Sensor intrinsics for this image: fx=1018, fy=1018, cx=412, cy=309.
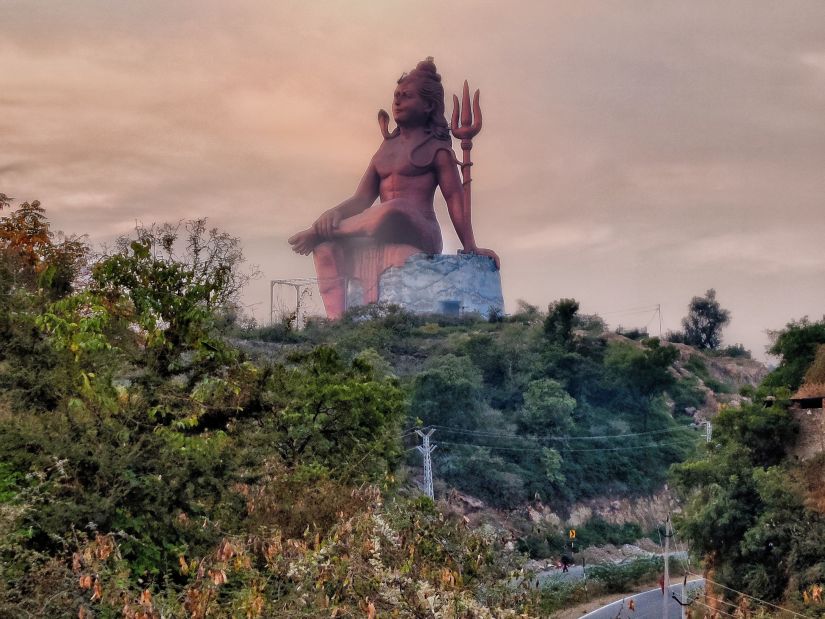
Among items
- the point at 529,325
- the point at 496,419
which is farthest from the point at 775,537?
the point at 529,325

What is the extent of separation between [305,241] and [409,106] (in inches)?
365

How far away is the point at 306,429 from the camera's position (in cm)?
1471

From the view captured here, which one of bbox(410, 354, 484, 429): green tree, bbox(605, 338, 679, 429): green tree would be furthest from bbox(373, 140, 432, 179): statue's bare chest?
bbox(410, 354, 484, 429): green tree

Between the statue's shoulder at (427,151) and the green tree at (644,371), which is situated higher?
the statue's shoulder at (427,151)

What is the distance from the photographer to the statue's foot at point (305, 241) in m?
55.4

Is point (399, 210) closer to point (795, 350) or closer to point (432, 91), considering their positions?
point (432, 91)

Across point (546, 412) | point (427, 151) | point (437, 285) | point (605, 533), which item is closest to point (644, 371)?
point (546, 412)

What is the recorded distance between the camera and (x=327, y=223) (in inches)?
2156

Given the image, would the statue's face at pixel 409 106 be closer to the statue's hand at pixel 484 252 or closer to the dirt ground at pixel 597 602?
the statue's hand at pixel 484 252

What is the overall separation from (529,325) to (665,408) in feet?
25.9

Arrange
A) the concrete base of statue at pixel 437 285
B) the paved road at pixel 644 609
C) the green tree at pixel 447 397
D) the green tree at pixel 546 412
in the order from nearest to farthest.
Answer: the paved road at pixel 644 609
the green tree at pixel 447 397
the green tree at pixel 546 412
the concrete base of statue at pixel 437 285

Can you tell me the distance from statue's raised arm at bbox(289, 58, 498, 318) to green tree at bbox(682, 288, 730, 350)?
43.6 ft

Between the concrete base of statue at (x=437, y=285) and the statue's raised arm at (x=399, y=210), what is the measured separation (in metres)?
0.66

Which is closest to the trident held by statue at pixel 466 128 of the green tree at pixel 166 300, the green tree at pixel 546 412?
the green tree at pixel 546 412
